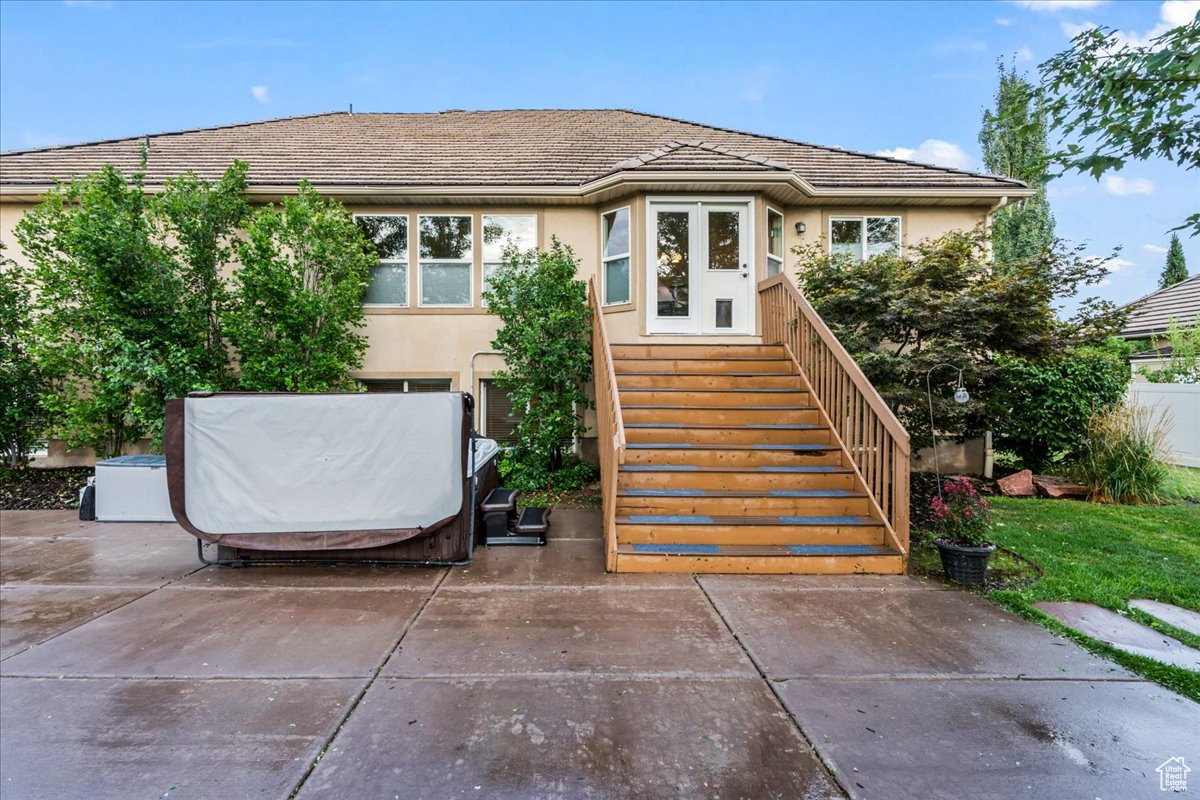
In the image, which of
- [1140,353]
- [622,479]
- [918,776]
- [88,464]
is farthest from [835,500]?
[1140,353]

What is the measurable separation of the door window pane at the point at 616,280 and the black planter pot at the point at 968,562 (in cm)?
558

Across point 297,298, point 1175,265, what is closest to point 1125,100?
point 297,298

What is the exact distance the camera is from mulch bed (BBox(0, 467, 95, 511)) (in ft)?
23.2

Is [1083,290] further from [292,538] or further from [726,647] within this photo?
[292,538]

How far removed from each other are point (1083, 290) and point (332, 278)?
9.80 m

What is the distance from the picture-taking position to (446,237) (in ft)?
29.3

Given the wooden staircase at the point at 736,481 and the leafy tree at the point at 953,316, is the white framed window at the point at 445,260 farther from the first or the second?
the leafy tree at the point at 953,316

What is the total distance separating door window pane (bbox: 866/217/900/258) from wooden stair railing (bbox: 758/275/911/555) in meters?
2.69

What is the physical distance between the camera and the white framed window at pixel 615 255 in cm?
847

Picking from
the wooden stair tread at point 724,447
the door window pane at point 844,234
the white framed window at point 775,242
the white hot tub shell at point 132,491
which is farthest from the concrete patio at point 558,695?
the door window pane at point 844,234

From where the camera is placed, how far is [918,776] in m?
2.15

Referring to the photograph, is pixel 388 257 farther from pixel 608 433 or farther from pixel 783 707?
pixel 783 707

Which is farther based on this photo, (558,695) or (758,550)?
(758,550)

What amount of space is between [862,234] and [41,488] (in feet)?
43.5
